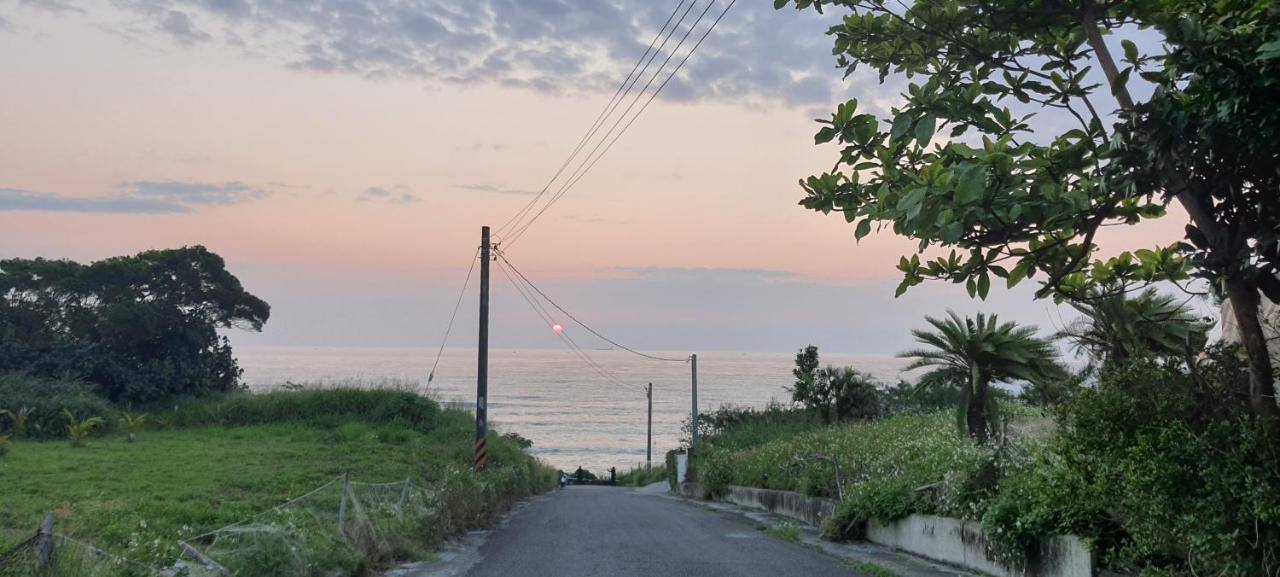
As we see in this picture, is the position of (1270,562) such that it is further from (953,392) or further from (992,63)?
(953,392)

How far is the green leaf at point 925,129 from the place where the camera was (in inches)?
223

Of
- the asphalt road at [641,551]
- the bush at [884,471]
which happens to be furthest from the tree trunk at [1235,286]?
the asphalt road at [641,551]

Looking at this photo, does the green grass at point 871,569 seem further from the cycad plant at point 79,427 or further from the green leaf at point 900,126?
the cycad plant at point 79,427

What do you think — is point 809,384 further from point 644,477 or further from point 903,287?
point 903,287

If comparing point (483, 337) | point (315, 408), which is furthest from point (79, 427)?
point (483, 337)

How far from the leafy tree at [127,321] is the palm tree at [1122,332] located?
39.7m

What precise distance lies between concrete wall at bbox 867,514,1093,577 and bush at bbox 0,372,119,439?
89.6 feet

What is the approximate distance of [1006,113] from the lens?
6.30 m

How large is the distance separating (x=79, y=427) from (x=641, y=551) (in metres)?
22.5

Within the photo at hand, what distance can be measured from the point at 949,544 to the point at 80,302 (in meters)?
42.5

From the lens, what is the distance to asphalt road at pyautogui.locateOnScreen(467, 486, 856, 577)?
10844 mm

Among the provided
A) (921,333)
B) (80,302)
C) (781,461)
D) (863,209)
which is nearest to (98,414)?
(80,302)

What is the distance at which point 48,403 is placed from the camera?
30984mm

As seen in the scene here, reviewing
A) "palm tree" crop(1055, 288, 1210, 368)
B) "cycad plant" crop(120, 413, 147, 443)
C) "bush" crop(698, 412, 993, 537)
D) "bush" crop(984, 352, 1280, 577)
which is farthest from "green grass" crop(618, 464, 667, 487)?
"bush" crop(984, 352, 1280, 577)
